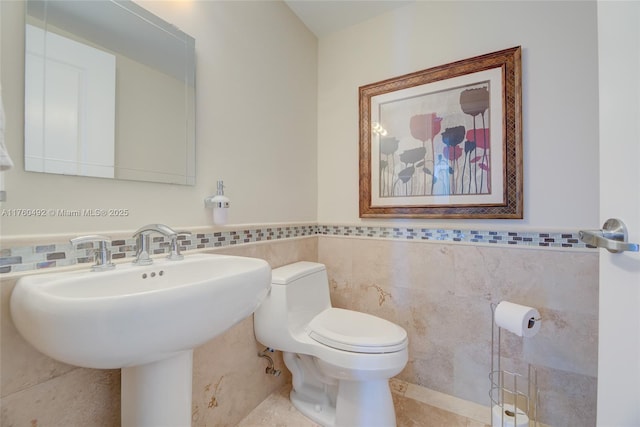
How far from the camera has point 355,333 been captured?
4.10 feet

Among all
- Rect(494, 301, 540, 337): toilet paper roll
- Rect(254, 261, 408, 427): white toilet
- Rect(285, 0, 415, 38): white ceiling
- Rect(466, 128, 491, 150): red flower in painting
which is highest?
Rect(285, 0, 415, 38): white ceiling

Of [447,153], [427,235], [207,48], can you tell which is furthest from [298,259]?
[207,48]

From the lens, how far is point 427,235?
150 cm

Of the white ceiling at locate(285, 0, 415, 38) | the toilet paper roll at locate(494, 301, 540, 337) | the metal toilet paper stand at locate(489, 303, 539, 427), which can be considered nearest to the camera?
the toilet paper roll at locate(494, 301, 540, 337)

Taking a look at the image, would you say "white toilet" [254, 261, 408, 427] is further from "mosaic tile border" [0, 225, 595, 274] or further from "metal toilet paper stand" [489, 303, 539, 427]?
"metal toilet paper stand" [489, 303, 539, 427]

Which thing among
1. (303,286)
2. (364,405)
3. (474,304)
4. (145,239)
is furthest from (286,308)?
(474,304)

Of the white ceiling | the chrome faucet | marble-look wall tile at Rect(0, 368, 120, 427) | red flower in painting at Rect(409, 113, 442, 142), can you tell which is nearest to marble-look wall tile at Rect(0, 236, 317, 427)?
marble-look wall tile at Rect(0, 368, 120, 427)

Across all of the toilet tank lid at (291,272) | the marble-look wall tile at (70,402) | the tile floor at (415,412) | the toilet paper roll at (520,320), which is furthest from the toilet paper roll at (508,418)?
the marble-look wall tile at (70,402)

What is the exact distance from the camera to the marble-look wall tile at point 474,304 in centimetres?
117

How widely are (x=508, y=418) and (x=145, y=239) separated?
1.55 meters

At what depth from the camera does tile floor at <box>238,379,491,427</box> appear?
127 cm

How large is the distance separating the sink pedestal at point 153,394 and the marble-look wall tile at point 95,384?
0.13 m

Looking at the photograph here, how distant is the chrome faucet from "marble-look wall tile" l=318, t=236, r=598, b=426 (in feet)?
3.67

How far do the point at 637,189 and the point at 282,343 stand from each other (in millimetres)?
1233
